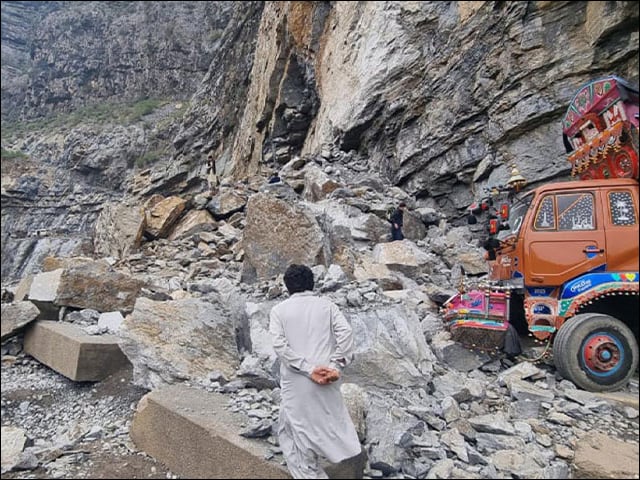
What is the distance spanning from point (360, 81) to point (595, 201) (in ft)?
36.6

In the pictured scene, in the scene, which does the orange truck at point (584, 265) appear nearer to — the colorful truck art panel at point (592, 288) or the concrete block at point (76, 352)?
the colorful truck art panel at point (592, 288)

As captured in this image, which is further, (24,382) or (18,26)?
(18,26)

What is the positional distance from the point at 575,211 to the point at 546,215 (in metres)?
0.26

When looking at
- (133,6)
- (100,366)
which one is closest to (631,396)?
(100,366)

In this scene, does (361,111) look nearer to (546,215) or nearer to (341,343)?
(546,215)

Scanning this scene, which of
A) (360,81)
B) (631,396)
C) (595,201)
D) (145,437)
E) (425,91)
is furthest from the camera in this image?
(360,81)

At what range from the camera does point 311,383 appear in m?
2.43

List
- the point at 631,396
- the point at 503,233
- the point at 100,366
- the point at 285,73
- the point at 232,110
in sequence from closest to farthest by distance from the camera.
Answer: the point at 631,396 < the point at 100,366 < the point at 503,233 < the point at 285,73 < the point at 232,110

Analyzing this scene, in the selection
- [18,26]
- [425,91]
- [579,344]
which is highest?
[18,26]

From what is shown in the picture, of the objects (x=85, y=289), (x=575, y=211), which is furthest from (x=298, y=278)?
(x=85, y=289)

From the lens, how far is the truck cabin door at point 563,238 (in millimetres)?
3803

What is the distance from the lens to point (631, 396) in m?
3.48

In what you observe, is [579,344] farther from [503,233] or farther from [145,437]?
[145,437]

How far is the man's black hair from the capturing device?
261 cm
